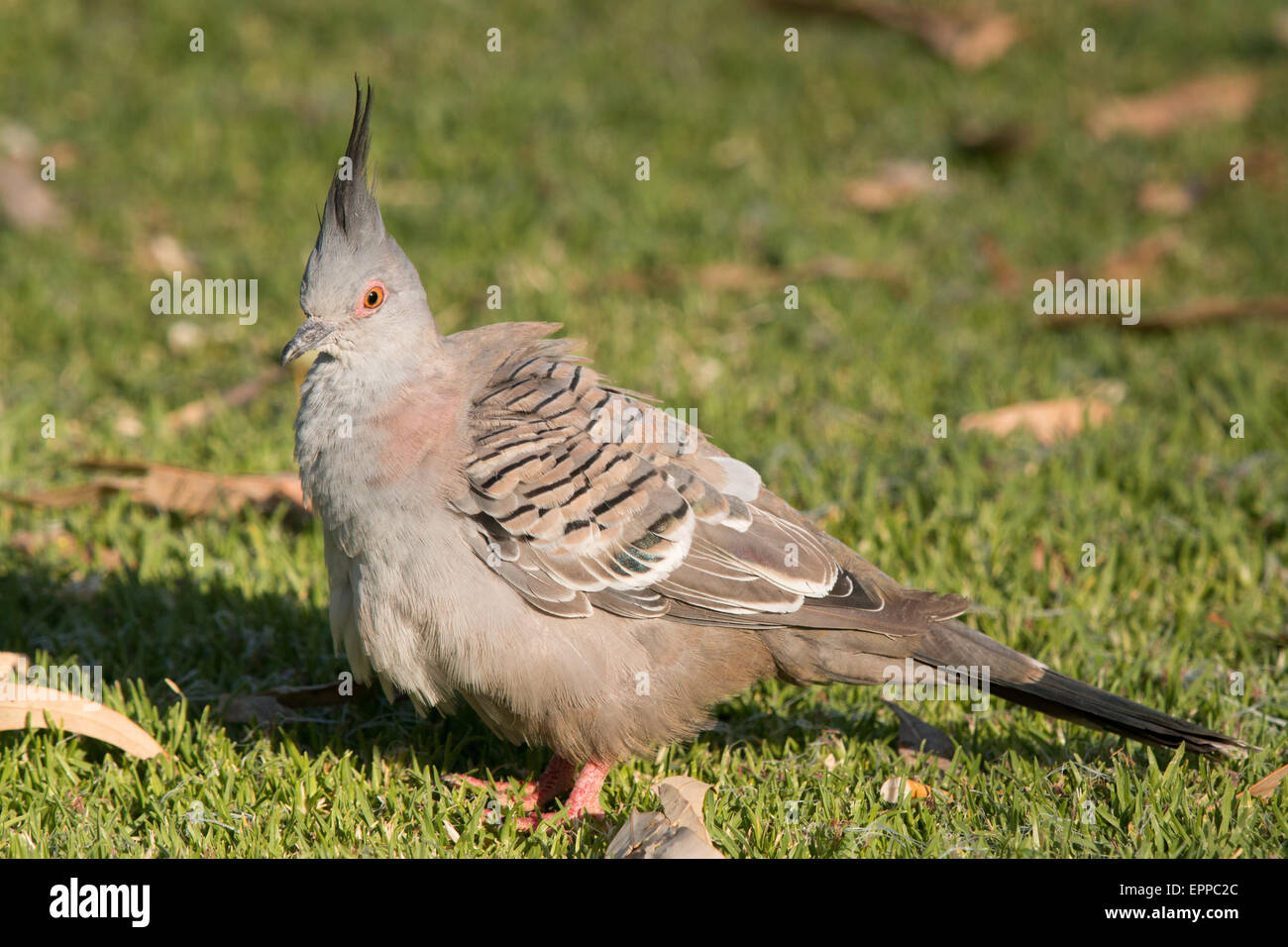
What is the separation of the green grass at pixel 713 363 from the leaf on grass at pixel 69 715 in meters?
0.11

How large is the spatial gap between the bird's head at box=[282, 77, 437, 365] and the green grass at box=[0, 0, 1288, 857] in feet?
3.95

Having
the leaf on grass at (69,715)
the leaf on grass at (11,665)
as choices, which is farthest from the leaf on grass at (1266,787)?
the leaf on grass at (11,665)

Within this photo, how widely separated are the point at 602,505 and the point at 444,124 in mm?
5321

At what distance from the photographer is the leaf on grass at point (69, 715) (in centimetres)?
358

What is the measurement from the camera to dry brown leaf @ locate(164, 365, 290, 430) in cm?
557

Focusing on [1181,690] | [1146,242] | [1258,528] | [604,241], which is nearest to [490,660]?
[1181,690]

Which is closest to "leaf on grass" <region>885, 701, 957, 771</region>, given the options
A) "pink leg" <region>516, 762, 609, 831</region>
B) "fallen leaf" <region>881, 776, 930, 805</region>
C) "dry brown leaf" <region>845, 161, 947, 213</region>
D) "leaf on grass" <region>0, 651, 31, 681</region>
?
"fallen leaf" <region>881, 776, 930, 805</region>

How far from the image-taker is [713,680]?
3.61 meters

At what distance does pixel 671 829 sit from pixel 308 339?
1658mm

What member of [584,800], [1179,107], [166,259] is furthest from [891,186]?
[584,800]

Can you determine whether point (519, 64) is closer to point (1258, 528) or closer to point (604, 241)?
point (604, 241)

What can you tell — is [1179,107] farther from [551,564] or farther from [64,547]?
[64,547]

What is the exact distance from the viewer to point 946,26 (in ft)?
31.2
